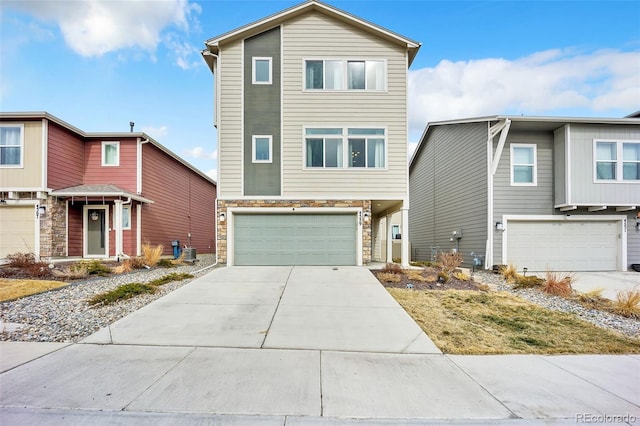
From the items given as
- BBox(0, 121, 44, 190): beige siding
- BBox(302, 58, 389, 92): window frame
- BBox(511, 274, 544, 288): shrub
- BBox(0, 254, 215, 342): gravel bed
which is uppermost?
BBox(302, 58, 389, 92): window frame

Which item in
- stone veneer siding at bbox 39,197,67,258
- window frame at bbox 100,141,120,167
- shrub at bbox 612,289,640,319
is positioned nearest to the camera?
shrub at bbox 612,289,640,319

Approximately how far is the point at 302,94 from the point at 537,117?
842cm

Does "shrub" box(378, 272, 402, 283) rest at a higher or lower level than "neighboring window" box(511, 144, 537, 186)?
lower

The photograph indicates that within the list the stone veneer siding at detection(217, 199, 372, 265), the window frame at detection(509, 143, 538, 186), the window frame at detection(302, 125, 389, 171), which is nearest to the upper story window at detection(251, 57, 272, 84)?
the window frame at detection(302, 125, 389, 171)

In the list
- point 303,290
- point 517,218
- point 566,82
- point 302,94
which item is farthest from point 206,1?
point 566,82

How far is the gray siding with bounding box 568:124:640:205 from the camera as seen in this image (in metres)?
11.7

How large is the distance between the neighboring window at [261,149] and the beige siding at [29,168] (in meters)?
8.28

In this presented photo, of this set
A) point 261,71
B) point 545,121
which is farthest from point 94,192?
point 545,121

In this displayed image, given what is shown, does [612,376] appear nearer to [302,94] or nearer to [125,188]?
[302,94]

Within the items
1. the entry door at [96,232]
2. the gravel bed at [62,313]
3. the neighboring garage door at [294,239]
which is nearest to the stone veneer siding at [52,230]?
the entry door at [96,232]

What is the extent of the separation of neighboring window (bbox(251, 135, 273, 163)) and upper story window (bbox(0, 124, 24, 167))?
29.7 feet

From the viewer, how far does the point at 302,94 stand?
12086 millimetres

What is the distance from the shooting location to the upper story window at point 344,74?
12.1m

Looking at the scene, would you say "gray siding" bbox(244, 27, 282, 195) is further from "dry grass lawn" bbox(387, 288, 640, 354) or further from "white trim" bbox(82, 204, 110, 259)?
"white trim" bbox(82, 204, 110, 259)
